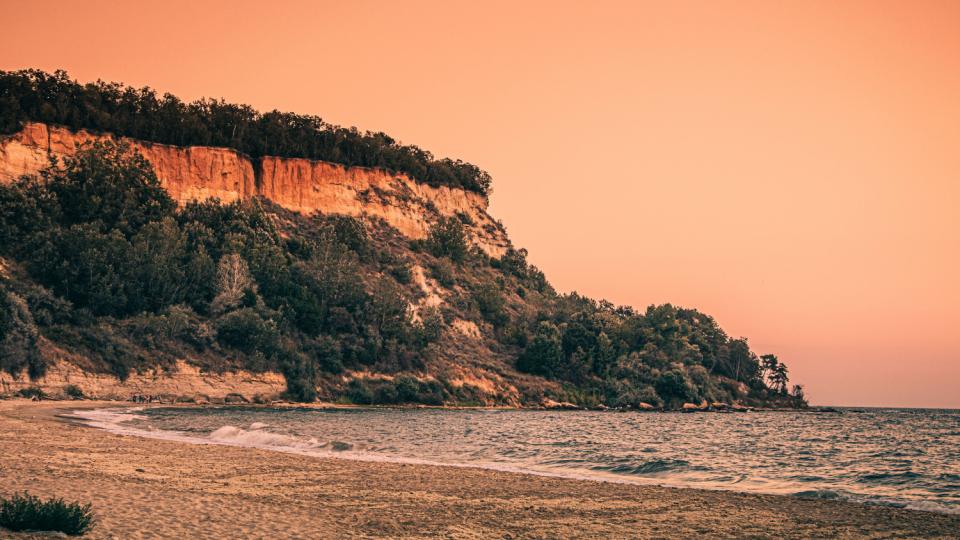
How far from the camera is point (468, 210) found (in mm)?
139000

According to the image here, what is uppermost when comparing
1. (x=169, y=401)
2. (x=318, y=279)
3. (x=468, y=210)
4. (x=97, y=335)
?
(x=468, y=210)

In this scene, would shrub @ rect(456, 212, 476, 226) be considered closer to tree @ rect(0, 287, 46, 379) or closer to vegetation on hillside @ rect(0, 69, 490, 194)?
vegetation on hillside @ rect(0, 69, 490, 194)

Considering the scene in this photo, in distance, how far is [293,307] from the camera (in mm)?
90312

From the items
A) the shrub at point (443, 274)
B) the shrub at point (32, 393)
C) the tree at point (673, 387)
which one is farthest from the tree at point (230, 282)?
the tree at point (673, 387)

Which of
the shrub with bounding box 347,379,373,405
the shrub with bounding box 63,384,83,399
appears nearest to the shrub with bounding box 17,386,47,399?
the shrub with bounding box 63,384,83,399

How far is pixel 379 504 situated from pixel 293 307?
254 ft

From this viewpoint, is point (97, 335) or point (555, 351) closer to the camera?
point (97, 335)

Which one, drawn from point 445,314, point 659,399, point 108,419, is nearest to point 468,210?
point 445,314

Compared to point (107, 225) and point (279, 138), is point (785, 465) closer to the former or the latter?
point (107, 225)

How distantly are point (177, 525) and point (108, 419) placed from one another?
1199 inches

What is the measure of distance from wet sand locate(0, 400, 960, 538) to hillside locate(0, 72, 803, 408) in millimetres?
44447

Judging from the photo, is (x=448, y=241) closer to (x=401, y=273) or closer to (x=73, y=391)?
(x=401, y=273)

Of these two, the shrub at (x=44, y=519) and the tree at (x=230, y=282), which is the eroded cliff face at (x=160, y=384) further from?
the shrub at (x=44, y=519)

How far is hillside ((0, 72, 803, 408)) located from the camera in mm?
71938
